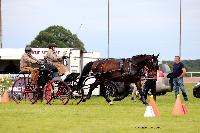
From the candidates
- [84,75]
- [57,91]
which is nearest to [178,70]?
[84,75]

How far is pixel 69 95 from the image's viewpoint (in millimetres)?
23906

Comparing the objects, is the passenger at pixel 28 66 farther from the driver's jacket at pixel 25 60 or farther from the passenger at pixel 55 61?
the passenger at pixel 55 61

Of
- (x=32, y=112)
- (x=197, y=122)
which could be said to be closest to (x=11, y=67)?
(x=32, y=112)

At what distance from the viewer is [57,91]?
2408 cm

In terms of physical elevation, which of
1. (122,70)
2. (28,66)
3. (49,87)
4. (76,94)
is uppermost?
(28,66)

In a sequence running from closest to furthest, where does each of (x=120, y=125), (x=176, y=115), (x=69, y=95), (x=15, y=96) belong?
(x=120, y=125)
(x=176, y=115)
(x=69, y=95)
(x=15, y=96)

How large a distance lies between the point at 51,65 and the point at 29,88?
1.50 meters

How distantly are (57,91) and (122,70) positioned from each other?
236 centimetres

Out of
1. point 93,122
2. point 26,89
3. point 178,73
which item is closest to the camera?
Answer: point 93,122

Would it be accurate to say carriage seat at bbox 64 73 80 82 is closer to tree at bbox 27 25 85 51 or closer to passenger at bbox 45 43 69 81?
passenger at bbox 45 43 69 81

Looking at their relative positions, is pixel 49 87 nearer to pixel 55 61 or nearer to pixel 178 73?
pixel 55 61

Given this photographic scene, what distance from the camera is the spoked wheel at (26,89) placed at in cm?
2502

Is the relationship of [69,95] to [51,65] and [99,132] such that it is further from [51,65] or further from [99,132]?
[99,132]

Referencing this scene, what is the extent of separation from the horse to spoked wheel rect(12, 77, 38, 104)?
1.55 m
